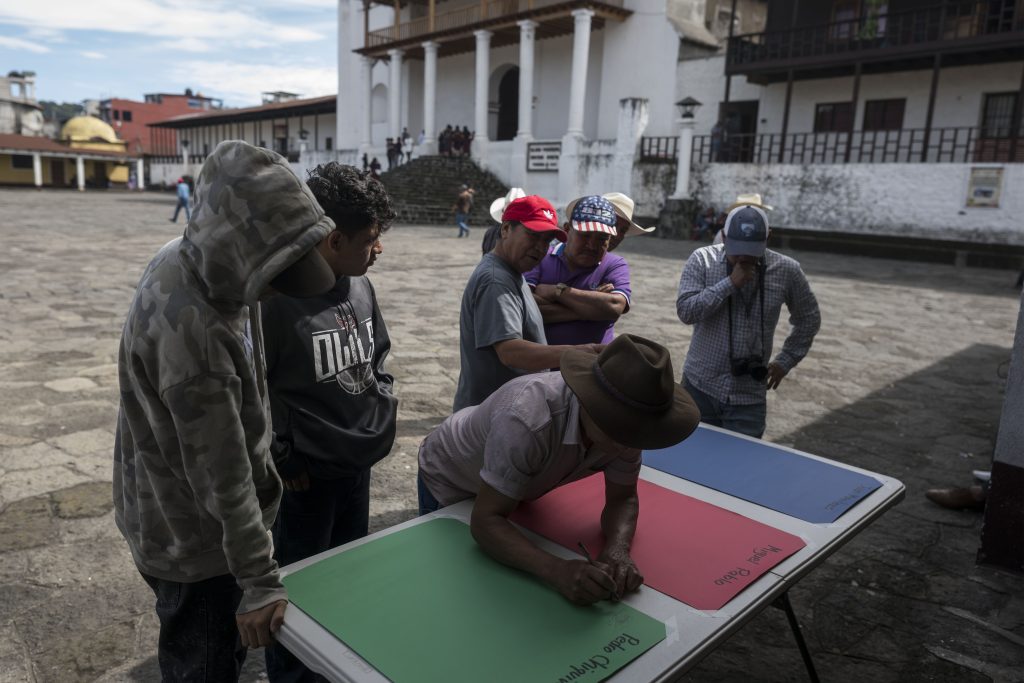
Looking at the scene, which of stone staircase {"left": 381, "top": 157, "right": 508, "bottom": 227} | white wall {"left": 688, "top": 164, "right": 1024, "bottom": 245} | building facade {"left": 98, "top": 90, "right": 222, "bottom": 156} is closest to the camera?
white wall {"left": 688, "top": 164, "right": 1024, "bottom": 245}

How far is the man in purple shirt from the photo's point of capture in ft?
9.30

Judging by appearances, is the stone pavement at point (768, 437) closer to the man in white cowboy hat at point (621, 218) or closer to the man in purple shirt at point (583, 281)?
the man in purple shirt at point (583, 281)

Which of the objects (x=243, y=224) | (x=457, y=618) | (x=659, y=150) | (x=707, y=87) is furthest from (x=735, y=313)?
(x=707, y=87)

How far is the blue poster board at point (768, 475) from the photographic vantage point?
2.07 metres

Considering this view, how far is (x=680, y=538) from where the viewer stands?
6.03 feet

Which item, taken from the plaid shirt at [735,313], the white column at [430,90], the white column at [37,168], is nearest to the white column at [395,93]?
the white column at [430,90]

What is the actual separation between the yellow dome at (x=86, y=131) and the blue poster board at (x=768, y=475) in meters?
50.2

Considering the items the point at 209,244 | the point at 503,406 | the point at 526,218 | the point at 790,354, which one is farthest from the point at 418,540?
the point at 790,354

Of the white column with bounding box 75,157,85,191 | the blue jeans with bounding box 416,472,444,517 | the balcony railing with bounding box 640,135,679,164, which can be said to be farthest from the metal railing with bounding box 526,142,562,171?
the white column with bounding box 75,157,85,191

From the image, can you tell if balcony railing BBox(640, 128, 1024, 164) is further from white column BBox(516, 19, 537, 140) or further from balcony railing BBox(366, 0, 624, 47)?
balcony railing BBox(366, 0, 624, 47)

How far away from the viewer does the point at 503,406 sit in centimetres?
171

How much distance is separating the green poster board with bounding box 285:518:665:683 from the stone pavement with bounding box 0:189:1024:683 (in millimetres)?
1097

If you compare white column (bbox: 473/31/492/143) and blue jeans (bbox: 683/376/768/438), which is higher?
white column (bbox: 473/31/492/143)

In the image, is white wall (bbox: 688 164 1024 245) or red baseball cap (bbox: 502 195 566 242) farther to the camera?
white wall (bbox: 688 164 1024 245)
